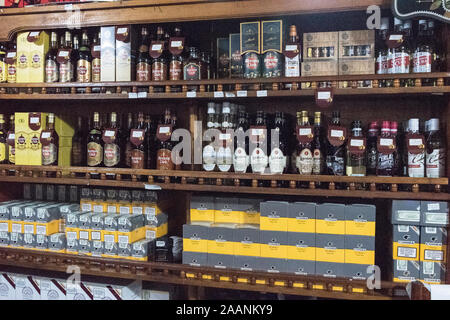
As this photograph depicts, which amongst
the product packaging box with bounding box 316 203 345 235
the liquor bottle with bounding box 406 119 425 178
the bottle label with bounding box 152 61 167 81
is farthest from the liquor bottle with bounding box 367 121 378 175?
the bottle label with bounding box 152 61 167 81

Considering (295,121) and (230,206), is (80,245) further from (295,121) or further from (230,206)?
(295,121)

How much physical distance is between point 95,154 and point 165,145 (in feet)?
1.44

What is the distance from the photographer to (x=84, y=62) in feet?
8.13

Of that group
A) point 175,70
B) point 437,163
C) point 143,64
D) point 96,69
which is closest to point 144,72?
point 143,64

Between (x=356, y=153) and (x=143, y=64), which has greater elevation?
(x=143, y=64)

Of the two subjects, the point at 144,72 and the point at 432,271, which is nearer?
the point at 432,271

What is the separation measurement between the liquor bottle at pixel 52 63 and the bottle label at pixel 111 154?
20.4 inches

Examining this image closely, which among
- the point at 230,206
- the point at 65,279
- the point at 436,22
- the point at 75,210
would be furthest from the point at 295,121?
the point at 65,279

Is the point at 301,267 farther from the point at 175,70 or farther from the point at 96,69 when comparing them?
the point at 96,69

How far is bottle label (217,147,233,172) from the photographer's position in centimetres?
226

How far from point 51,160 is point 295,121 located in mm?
1439

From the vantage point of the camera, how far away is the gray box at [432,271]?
6.39ft

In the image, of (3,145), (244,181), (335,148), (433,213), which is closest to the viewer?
(433,213)

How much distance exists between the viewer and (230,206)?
2.26m
